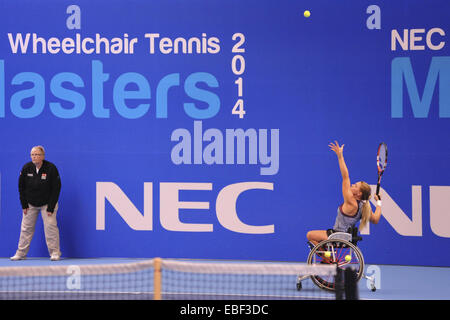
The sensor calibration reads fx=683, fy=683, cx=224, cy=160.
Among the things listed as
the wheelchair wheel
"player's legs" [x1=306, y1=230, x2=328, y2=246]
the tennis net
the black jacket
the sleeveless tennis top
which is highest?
the black jacket

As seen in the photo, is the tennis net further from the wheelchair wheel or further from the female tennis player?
the female tennis player

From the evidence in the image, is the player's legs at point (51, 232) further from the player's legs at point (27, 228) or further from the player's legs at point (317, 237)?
the player's legs at point (317, 237)

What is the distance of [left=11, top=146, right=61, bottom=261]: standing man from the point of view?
9.02 meters

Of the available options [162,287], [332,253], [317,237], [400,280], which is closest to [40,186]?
[162,287]

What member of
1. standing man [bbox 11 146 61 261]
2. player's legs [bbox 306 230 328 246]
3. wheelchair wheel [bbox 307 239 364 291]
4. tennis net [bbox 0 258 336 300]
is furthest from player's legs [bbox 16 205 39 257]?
wheelchair wheel [bbox 307 239 364 291]

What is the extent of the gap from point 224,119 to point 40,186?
8.48ft

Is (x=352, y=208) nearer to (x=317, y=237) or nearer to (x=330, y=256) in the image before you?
(x=317, y=237)

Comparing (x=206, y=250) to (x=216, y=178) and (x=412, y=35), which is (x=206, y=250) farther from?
(x=412, y=35)

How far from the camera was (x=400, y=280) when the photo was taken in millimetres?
7887

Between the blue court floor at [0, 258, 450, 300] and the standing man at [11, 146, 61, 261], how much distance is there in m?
0.27

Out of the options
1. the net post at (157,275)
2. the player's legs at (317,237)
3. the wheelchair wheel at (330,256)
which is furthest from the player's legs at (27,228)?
the net post at (157,275)

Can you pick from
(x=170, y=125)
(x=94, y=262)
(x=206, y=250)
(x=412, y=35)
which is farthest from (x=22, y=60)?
(x=412, y=35)

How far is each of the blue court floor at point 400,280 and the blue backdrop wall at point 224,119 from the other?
21cm

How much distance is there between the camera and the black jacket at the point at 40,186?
9.02 metres
